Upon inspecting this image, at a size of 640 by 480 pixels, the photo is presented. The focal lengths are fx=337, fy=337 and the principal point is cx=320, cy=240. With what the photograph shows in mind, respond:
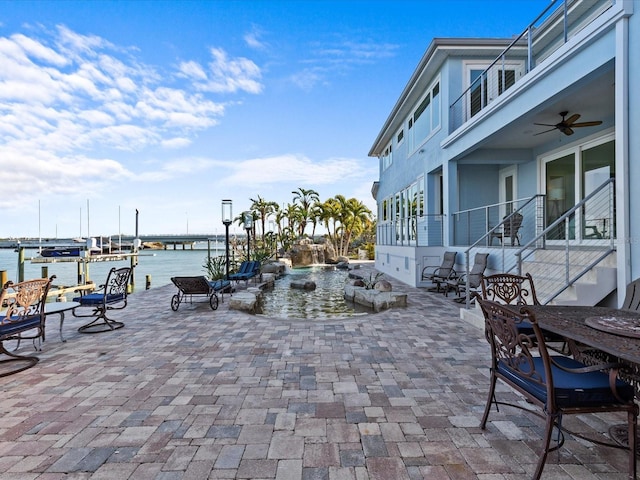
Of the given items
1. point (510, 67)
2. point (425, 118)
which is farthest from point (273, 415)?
point (425, 118)

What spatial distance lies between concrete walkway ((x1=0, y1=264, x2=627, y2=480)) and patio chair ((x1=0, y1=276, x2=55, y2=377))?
0.25 m

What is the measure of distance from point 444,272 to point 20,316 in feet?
30.9

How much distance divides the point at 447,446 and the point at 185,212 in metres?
60.0

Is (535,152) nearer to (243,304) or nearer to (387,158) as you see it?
(243,304)

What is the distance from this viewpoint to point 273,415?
2.90m

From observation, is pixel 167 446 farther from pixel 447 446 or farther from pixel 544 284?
pixel 544 284

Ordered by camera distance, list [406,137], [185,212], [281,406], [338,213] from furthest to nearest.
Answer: [185,212], [338,213], [406,137], [281,406]

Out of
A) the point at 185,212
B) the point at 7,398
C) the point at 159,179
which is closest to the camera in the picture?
the point at 7,398

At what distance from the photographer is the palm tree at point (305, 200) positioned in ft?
123

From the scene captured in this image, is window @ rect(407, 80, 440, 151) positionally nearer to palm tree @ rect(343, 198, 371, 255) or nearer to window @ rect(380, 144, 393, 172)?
window @ rect(380, 144, 393, 172)

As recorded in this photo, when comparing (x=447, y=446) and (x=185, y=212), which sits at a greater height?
(x=185, y=212)

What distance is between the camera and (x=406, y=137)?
577 inches

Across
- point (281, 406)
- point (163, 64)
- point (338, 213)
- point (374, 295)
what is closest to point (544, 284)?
point (374, 295)

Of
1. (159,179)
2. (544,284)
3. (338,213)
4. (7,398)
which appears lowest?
(7,398)
